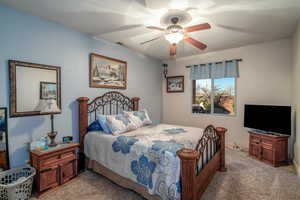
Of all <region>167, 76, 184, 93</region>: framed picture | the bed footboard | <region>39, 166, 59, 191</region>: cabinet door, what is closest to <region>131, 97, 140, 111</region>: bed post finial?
<region>167, 76, 184, 93</region>: framed picture

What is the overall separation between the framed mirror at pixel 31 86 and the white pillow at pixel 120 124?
0.94 meters

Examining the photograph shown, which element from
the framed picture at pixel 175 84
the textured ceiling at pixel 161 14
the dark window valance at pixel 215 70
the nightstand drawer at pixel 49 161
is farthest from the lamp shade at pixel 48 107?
the dark window valance at pixel 215 70

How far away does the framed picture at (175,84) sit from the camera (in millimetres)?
4676

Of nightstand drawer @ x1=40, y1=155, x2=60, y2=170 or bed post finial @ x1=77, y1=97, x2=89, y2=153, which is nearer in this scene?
nightstand drawer @ x1=40, y1=155, x2=60, y2=170

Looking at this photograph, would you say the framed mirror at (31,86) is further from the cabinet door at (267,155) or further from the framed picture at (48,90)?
the cabinet door at (267,155)

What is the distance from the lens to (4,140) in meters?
1.94

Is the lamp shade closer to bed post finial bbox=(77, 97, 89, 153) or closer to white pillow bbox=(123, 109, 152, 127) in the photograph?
bed post finial bbox=(77, 97, 89, 153)

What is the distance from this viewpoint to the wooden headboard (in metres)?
2.74

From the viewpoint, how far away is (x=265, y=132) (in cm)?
313

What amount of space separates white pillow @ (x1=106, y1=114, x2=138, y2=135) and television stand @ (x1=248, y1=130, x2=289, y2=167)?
2.56m

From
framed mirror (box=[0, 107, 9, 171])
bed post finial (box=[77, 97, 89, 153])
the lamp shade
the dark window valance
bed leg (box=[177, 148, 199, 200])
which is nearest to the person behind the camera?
bed leg (box=[177, 148, 199, 200])

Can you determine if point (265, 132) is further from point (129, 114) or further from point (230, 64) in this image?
point (129, 114)

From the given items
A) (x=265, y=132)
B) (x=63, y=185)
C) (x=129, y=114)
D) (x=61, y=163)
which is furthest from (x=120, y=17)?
(x=265, y=132)

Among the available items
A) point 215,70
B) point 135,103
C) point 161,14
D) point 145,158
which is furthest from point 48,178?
point 215,70
